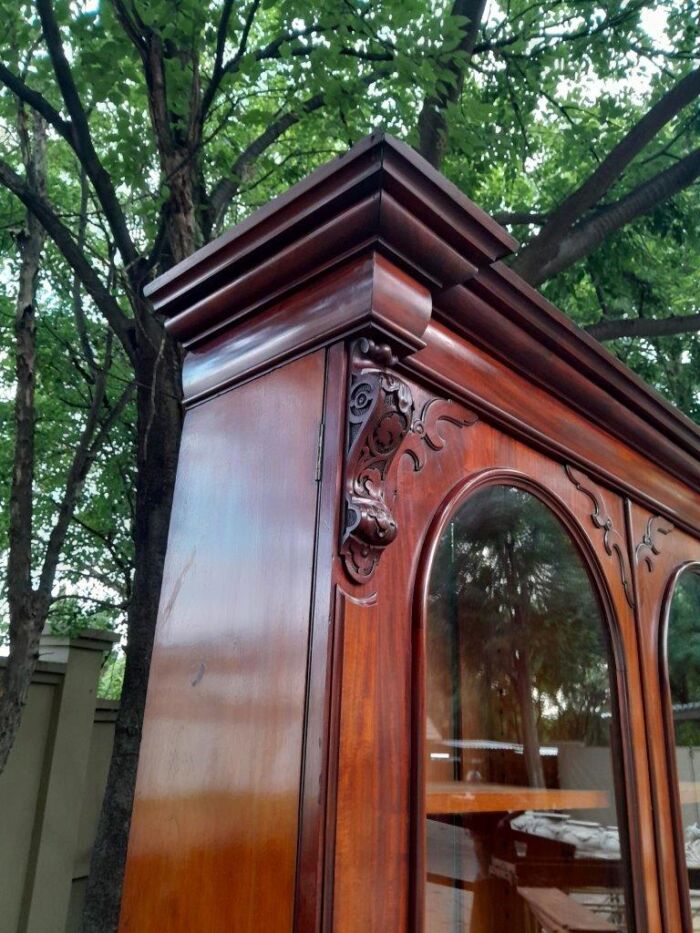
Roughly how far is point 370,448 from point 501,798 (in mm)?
572

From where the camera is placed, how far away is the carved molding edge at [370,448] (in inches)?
29.2

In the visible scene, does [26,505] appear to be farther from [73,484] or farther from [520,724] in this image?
[520,724]

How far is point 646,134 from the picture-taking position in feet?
7.19

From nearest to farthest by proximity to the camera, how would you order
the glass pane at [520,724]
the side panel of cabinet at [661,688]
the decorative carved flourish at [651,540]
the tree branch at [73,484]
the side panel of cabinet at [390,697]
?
1. the side panel of cabinet at [390,697]
2. the glass pane at [520,724]
3. the side panel of cabinet at [661,688]
4. the decorative carved flourish at [651,540]
5. the tree branch at [73,484]

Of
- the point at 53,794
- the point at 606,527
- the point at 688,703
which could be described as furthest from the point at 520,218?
the point at 53,794

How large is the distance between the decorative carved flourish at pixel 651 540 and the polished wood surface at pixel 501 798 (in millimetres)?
397

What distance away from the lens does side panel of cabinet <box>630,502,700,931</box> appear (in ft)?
3.63

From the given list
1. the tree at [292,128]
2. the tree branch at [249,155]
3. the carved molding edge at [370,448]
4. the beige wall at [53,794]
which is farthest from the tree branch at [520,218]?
the beige wall at [53,794]

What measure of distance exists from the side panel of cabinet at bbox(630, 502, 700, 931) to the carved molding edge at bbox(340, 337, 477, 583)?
66 centimetres

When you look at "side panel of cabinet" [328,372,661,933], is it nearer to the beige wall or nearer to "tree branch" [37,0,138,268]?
"tree branch" [37,0,138,268]

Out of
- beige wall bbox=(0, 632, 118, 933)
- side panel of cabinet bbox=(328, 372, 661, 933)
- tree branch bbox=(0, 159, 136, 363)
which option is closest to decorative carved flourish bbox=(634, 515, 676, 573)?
side panel of cabinet bbox=(328, 372, 661, 933)

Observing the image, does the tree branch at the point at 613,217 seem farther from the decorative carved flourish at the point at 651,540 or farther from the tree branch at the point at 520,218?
the decorative carved flourish at the point at 651,540

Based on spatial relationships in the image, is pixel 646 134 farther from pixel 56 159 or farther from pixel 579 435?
pixel 56 159

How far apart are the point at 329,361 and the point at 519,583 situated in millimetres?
491
